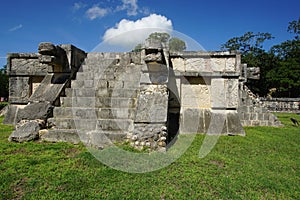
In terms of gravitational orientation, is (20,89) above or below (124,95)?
above

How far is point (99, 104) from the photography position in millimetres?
4945

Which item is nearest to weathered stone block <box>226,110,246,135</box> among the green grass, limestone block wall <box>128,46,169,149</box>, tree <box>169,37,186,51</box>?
the green grass

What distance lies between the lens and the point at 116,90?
17.0 ft

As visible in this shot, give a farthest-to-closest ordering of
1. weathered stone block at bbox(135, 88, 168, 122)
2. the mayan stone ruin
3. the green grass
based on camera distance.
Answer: the mayan stone ruin < weathered stone block at bbox(135, 88, 168, 122) < the green grass

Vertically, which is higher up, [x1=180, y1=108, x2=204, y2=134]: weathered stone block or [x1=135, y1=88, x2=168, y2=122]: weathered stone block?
[x1=135, y1=88, x2=168, y2=122]: weathered stone block

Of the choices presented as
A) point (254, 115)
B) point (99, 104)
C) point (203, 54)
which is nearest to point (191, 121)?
point (203, 54)

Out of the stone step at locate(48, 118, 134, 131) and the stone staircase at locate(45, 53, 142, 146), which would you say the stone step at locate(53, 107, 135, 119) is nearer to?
the stone staircase at locate(45, 53, 142, 146)

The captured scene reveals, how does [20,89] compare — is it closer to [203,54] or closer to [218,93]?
[203,54]

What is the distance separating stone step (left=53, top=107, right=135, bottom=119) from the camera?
4.66 m

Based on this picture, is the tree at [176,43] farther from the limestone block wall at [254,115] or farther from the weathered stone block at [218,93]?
the limestone block wall at [254,115]

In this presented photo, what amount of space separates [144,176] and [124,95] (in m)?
2.57

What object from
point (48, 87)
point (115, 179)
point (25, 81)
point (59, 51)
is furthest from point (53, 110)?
point (115, 179)

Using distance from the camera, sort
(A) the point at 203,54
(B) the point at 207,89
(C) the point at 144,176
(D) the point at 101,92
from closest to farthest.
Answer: (C) the point at 144,176 → (D) the point at 101,92 → (A) the point at 203,54 → (B) the point at 207,89

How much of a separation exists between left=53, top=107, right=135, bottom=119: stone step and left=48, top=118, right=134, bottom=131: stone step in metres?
0.19
